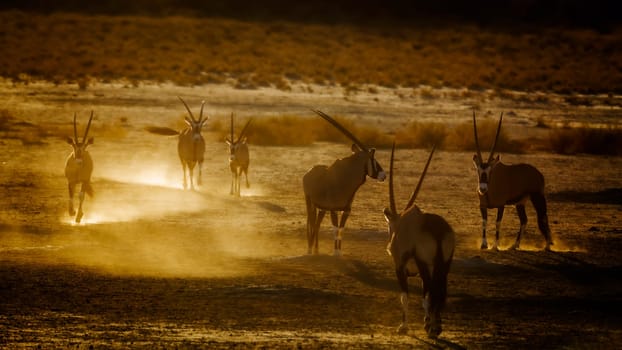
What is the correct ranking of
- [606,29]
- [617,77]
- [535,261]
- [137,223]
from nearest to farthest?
[535,261]
[137,223]
[617,77]
[606,29]

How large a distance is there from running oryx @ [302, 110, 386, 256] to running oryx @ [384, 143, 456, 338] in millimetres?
4891

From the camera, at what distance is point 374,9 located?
3863 inches

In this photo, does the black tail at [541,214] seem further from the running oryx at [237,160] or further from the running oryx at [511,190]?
the running oryx at [237,160]

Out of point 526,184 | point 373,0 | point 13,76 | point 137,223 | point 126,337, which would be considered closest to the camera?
point 126,337

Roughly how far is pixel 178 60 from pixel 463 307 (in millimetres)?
54843

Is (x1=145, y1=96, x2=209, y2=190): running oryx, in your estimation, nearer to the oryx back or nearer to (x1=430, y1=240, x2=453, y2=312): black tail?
the oryx back

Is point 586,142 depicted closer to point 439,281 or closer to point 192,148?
point 192,148

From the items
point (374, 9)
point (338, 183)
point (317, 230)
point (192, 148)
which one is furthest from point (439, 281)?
point (374, 9)

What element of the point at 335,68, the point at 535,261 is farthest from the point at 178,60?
the point at 535,261

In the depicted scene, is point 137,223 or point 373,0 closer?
point 137,223

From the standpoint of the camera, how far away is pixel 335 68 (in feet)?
216

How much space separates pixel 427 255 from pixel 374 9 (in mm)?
87152

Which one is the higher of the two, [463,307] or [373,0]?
[373,0]

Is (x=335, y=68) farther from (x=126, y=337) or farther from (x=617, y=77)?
(x=126, y=337)
